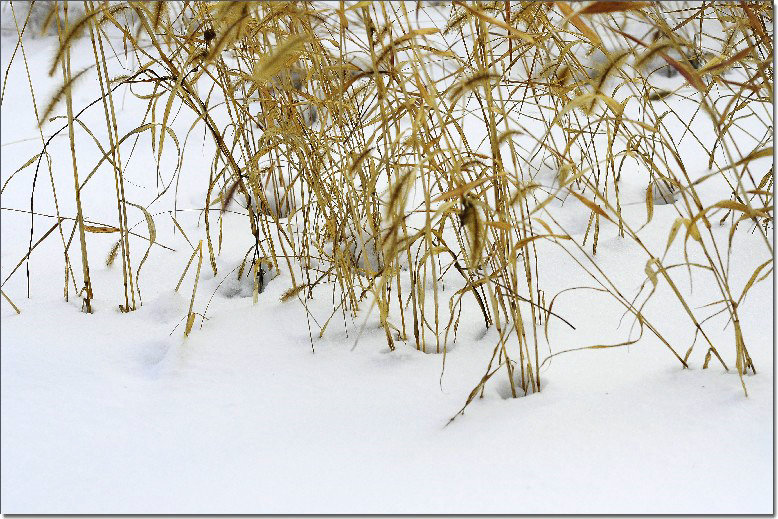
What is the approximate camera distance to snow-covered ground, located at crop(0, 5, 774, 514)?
844mm

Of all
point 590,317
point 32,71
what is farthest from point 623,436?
point 32,71

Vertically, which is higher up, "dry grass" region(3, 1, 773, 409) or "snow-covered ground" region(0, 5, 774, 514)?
"dry grass" region(3, 1, 773, 409)

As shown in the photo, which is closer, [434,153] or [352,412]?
[434,153]

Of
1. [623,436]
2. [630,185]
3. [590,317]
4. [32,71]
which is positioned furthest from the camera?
[32,71]

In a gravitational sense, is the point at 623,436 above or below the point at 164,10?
below

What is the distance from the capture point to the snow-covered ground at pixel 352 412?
844mm

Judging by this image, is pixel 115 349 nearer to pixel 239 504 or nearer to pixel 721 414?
pixel 239 504

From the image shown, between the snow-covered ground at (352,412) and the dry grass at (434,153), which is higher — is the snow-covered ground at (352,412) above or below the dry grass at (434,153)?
below

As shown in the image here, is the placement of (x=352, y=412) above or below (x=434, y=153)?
below

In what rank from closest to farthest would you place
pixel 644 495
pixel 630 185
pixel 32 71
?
pixel 644 495, pixel 630 185, pixel 32 71

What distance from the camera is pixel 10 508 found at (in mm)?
850

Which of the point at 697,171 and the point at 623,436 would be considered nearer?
the point at 623,436

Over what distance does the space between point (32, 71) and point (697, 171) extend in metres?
2.34

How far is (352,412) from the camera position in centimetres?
102
